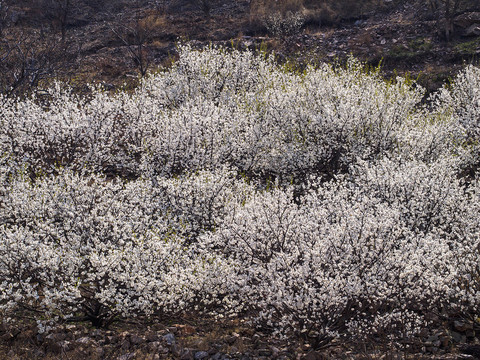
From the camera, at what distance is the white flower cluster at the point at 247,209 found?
7289 millimetres

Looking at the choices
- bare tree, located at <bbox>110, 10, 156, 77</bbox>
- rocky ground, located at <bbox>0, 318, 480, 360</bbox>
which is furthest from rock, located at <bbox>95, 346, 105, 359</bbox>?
bare tree, located at <bbox>110, 10, 156, 77</bbox>

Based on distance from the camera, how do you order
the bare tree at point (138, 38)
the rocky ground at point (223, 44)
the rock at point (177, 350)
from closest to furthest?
the rock at point (177, 350) → the rocky ground at point (223, 44) → the bare tree at point (138, 38)

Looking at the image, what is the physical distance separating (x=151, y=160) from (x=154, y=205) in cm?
362

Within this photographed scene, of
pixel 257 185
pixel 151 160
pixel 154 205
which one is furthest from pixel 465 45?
pixel 154 205

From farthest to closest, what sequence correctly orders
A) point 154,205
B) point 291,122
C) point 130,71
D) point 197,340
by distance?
point 130,71 → point 291,122 → point 154,205 → point 197,340

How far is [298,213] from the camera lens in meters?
8.73

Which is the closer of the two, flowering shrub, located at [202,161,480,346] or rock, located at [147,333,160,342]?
flowering shrub, located at [202,161,480,346]

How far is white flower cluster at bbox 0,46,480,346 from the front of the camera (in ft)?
23.9

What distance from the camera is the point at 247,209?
9.28 meters

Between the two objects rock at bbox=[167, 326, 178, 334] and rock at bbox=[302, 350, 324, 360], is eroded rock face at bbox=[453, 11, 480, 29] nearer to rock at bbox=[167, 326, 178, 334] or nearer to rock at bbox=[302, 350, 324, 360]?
rock at bbox=[302, 350, 324, 360]

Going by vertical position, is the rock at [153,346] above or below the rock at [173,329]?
above

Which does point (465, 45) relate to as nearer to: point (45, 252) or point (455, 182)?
point (455, 182)

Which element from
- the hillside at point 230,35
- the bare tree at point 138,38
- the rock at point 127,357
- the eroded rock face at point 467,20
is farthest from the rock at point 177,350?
the eroded rock face at point 467,20

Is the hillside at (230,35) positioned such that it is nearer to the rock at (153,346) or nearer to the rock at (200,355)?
the rock at (153,346)
